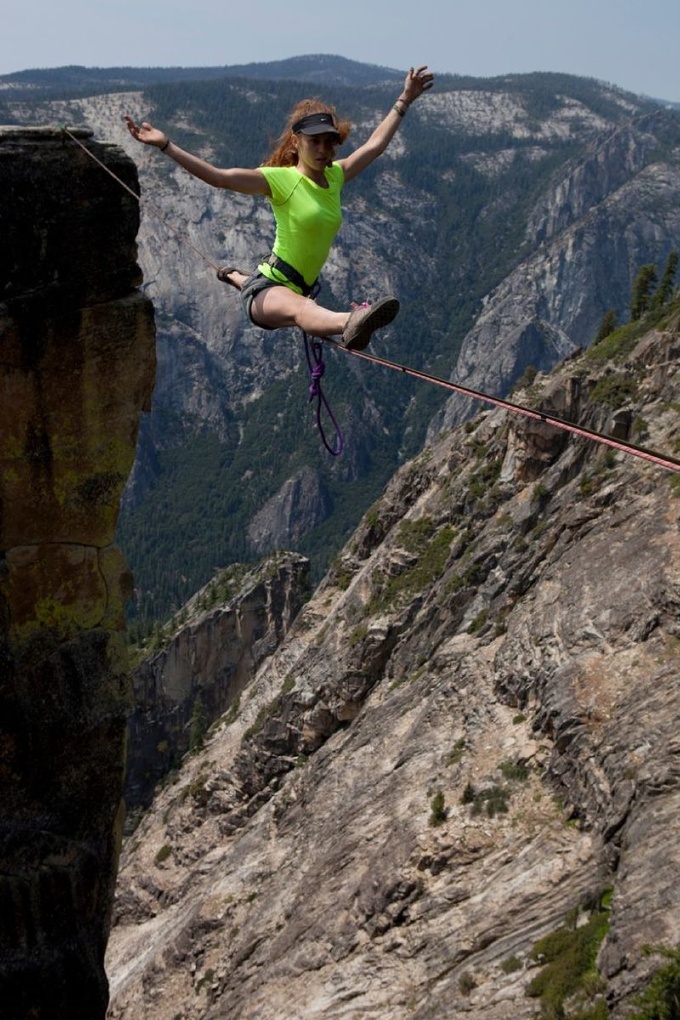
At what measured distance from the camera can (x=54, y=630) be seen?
62.3 feet

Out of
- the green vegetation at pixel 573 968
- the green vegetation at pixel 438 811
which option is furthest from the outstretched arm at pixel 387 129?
the green vegetation at pixel 438 811

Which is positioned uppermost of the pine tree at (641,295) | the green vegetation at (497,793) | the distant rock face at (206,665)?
the pine tree at (641,295)

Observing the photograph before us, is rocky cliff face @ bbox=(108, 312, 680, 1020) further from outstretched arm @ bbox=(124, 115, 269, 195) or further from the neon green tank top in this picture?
outstretched arm @ bbox=(124, 115, 269, 195)

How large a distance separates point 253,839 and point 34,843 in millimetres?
34467

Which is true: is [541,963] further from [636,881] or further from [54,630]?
[54,630]

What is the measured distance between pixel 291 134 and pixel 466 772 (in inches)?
1005

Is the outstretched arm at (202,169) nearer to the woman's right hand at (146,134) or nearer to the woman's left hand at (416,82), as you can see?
the woman's right hand at (146,134)

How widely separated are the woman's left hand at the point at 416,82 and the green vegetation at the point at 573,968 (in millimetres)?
18633

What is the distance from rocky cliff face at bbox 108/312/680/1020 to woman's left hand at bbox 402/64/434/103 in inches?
682

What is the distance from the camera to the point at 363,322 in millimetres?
14562

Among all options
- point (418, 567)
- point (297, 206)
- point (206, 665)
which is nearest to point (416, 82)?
point (297, 206)

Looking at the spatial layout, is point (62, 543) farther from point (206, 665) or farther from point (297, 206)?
point (206, 665)

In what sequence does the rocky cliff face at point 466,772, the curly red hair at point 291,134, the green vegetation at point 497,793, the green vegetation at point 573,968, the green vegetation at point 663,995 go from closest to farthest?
the curly red hair at point 291,134 → the green vegetation at point 663,995 → the green vegetation at point 573,968 → the rocky cliff face at point 466,772 → the green vegetation at point 497,793

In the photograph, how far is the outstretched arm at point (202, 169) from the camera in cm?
1476
